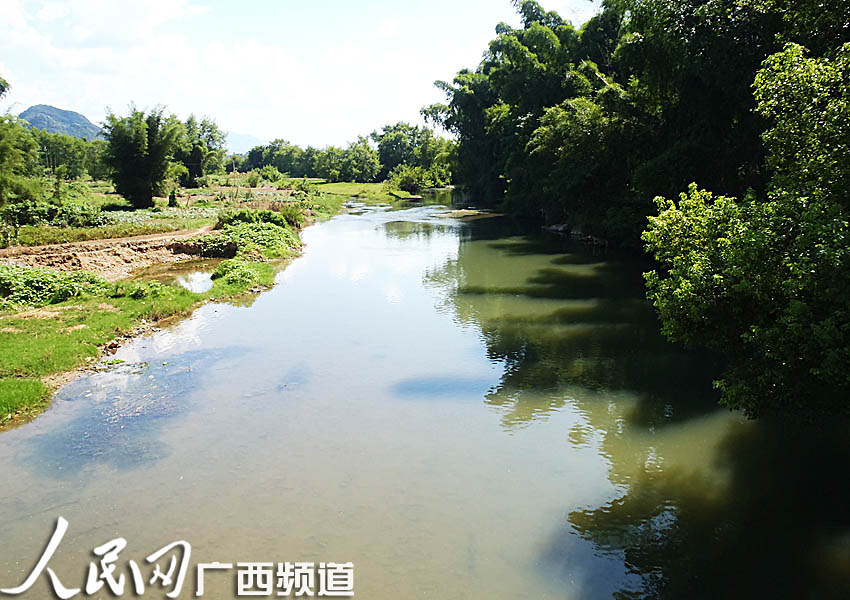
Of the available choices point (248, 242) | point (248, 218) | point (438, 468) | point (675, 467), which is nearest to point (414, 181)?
point (248, 218)

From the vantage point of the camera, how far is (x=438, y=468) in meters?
9.62

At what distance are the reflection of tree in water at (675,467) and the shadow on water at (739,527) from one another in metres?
0.02

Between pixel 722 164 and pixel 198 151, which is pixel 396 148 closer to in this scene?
pixel 198 151

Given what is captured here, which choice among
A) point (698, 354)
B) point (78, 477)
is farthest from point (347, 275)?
point (78, 477)

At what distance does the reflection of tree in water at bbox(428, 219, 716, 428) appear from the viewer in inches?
489

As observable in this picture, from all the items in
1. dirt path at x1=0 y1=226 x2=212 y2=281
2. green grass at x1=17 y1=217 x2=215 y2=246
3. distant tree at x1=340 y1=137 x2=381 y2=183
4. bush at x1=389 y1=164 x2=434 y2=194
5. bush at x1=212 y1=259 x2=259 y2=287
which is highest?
distant tree at x1=340 y1=137 x2=381 y2=183

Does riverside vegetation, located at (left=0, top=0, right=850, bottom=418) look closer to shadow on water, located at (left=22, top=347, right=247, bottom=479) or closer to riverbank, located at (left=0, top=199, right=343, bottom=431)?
shadow on water, located at (left=22, top=347, right=247, bottom=479)

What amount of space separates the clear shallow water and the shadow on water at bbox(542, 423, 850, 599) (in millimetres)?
29

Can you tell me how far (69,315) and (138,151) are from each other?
34686 mm

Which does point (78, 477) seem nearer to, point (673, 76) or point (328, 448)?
point (328, 448)

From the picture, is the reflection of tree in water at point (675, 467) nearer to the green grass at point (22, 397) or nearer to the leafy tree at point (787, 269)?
the leafy tree at point (787, 269)

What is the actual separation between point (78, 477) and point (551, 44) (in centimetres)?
4023

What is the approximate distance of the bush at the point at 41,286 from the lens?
1733 centimetres

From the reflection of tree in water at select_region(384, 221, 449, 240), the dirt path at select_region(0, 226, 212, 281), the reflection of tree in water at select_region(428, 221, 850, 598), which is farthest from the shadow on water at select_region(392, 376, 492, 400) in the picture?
the reflection of tree in water at select_region(384, 221, 449, 240)
